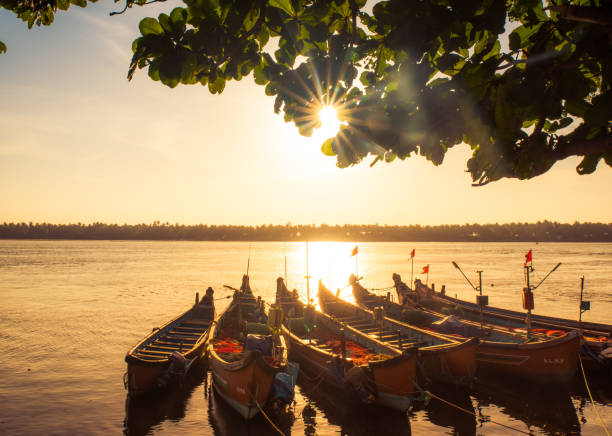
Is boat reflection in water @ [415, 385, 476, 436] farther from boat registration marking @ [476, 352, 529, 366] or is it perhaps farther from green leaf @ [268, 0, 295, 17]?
green leaf @ [268, 0, 295, 17]

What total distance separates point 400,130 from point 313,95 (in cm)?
83

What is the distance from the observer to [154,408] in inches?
552

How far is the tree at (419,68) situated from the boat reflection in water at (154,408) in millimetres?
12870

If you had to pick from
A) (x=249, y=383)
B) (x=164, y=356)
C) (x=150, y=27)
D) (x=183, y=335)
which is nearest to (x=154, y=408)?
(x=164, y=356)

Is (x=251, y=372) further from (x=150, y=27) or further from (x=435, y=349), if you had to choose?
(x=150, y=27)

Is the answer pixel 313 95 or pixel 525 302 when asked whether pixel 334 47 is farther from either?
pixel 525 302

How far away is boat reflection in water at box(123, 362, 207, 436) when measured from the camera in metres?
12.9

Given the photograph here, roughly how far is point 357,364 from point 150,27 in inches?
508

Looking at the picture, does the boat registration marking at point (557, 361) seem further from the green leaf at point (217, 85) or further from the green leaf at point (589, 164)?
the green leaf at point (217, 85)

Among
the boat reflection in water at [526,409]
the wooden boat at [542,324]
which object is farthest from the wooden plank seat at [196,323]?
the boat reflection in water at [526,409]

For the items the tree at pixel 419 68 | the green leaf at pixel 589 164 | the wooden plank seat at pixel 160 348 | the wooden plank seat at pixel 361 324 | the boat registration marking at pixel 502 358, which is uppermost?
the tree at pixel 419 68

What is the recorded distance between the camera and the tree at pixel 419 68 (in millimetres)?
2652

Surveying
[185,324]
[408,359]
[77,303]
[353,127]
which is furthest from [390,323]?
[77,303]

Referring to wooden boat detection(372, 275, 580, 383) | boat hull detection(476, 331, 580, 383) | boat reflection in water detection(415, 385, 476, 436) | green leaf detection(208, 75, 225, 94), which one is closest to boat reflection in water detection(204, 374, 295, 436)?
boat reflection in water detection(415, 385, 476, 436)
